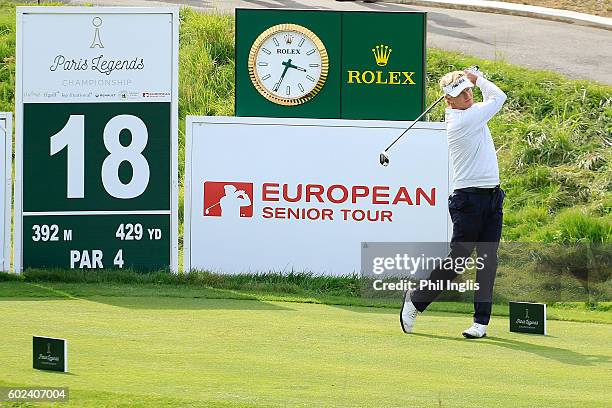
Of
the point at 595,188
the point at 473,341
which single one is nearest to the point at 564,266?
the point at 595,188

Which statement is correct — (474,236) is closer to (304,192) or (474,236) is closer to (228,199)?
(304,192)

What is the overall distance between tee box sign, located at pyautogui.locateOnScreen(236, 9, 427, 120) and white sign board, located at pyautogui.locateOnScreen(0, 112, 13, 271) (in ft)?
6.37

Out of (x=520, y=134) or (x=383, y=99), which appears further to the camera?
(x=520, y=134)

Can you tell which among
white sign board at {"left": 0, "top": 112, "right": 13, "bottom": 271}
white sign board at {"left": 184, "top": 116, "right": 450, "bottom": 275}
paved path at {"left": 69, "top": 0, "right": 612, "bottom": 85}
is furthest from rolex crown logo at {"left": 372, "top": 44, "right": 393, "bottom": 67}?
paved path at {"left": 69, "top": 0, "right": 612, "bottom": 85}

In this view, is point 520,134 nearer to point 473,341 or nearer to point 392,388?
point 473,341

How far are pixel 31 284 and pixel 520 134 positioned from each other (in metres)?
6.62

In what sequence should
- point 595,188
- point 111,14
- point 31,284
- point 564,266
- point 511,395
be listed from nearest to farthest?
point 511,395 → point 31,284 → point 111,14 → point 564,266 → point 595,188

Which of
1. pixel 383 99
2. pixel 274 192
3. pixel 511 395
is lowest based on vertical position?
pixel 511 395

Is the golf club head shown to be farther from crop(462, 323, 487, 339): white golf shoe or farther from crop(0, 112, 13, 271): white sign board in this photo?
crop(0, 112, 13, 271): white sign board

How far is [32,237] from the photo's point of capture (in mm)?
11109

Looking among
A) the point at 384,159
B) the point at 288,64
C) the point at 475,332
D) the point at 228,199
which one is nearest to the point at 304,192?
the point at 228,199

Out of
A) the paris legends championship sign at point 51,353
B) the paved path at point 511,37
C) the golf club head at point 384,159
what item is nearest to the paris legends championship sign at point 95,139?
the golf club head at point 384,159

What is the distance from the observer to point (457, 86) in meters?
8.53

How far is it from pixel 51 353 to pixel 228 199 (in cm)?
463
